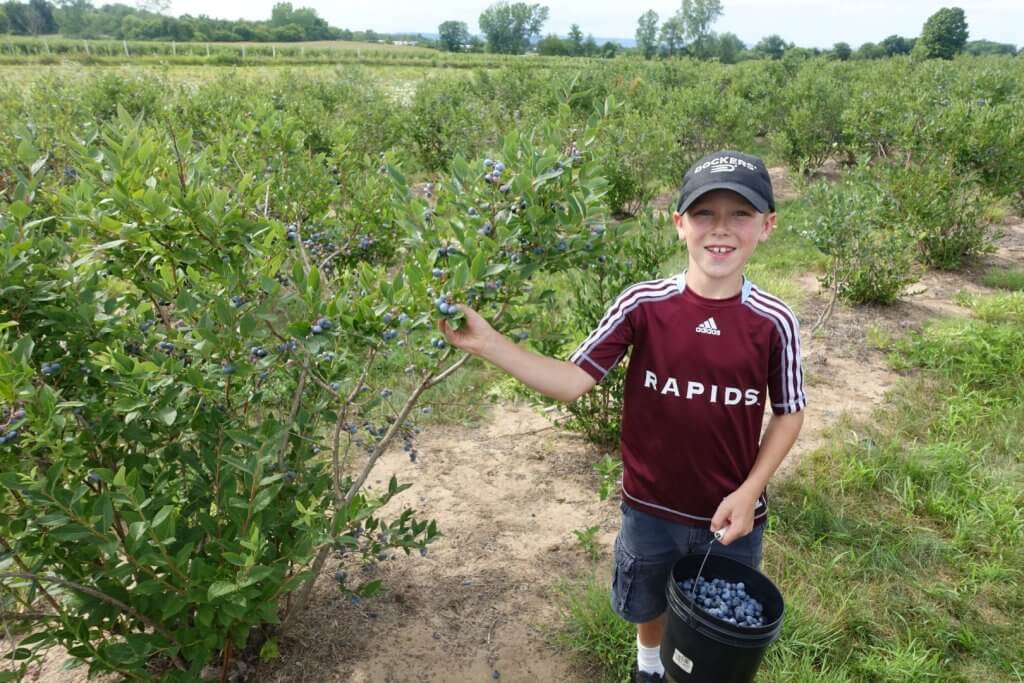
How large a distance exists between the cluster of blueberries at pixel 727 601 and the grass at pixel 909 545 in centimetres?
79

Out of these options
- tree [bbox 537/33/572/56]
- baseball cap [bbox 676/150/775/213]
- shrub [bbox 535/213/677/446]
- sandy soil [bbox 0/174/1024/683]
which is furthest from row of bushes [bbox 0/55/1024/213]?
tree [bbox 537/33/572/56]

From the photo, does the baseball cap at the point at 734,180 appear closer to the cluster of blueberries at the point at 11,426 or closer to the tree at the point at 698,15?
the cluster of blueberries at the point at 11,426

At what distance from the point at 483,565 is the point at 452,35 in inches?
3847

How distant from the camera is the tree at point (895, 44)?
78.3 metres

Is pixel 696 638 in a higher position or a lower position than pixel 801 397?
lower

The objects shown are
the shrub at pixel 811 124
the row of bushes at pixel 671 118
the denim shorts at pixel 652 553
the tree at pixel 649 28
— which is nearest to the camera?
the denim shorts at pixel 652 553

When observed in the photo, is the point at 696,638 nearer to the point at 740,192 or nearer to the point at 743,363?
the point at 743,363

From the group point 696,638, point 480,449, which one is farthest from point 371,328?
point 480,449

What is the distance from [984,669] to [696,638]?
1624mm

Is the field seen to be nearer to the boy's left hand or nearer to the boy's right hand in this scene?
the boy's right hand

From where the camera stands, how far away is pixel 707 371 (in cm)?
182

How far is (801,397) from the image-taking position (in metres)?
1.87

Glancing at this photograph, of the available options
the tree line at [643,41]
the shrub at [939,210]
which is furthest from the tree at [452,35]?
the shrub at [939,210]

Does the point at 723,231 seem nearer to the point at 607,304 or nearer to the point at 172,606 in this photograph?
the point at 172,606
